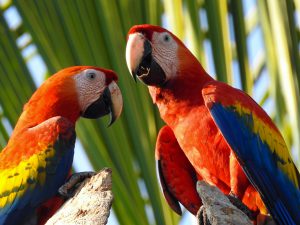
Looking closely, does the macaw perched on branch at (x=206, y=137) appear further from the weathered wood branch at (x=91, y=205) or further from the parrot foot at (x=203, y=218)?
the weathered wood branch at (x=91, y=205)

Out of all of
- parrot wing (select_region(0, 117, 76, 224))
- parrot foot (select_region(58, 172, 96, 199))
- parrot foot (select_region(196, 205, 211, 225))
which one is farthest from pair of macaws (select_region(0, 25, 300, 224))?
parrot foot (select_region(196, 205, 211, 225))

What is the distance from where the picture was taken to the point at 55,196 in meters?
3.50

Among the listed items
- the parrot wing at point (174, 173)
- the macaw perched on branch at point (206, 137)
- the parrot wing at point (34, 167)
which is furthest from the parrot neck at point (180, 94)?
the parrot wing at point (34, 167)

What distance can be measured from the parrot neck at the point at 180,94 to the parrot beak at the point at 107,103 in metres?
0.20

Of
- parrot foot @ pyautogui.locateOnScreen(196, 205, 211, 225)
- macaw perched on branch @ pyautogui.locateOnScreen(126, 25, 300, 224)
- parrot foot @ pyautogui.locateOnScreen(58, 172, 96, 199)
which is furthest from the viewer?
macaw perched on branch @ pyautogui.locateOnScreen(126, 25, 300, 224)

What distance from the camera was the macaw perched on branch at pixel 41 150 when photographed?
336 centimetres

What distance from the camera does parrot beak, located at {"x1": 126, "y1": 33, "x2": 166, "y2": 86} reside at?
3.81 meters

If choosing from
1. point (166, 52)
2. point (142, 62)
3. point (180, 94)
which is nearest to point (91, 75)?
point (142, 62)

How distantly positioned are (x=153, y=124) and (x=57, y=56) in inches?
31.3

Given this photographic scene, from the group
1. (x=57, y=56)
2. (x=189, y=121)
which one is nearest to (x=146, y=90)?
(x=189, y=121)

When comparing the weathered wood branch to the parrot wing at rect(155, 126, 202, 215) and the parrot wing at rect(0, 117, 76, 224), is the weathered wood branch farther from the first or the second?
the parrot wing at rect(155, 126, 202, 215)

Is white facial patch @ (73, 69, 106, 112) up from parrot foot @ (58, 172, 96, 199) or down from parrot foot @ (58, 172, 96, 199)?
down

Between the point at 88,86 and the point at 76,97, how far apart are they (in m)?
0.11

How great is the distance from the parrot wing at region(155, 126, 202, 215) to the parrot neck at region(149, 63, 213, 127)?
0.47 feet
